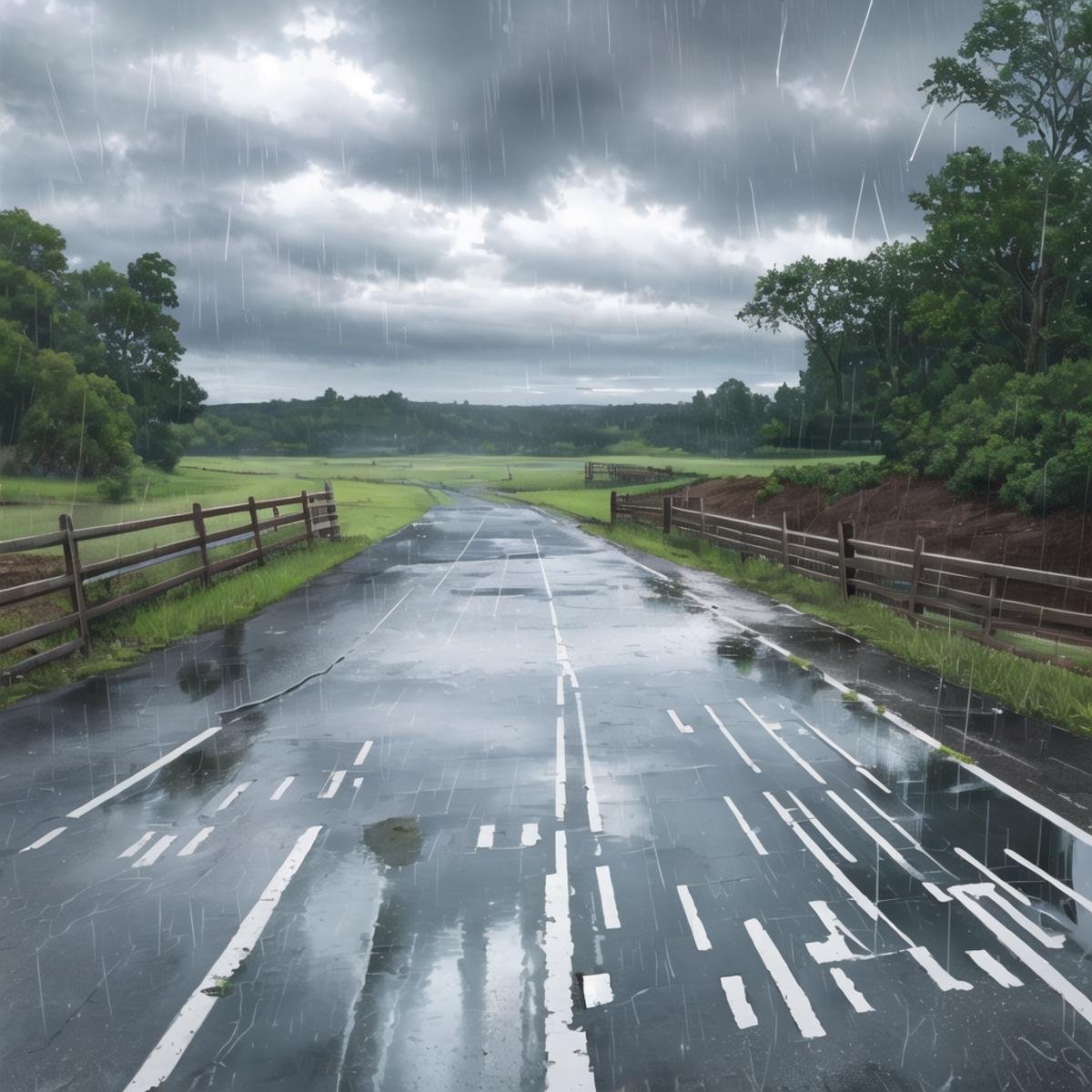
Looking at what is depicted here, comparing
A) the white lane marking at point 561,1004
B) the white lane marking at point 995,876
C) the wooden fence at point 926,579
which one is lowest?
the white lane marking at point 995,876

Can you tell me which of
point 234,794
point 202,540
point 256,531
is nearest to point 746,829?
point 234,794

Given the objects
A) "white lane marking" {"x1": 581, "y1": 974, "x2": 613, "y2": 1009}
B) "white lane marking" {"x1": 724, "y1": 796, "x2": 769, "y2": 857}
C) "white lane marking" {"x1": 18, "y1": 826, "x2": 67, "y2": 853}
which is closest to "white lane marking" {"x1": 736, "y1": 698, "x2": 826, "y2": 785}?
"white lane marking" {"x1": 724, "y1": 796, "x2": 769, "y2": 857}

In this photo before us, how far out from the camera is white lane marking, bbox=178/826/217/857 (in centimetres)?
550

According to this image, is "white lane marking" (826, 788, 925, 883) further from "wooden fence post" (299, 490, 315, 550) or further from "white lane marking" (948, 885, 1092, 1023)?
"wooden fence post" (299, 490, 315, 550)

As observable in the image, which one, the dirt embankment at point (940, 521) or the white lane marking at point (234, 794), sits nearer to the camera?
the white lane marking at point (234, 794)

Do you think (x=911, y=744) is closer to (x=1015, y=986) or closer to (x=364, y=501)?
(x=1015, y=986)

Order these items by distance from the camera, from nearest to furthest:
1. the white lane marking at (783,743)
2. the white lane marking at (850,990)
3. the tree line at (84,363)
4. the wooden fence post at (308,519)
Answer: the white lane marking at (850,990) → the white lane marking at (783,743) → the wooden fence post at (308,519) → the tree line at (84,363)

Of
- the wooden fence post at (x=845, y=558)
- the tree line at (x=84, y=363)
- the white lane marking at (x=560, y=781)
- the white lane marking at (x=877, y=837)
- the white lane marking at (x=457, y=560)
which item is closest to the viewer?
the white lane marking at (x=877, y=837)

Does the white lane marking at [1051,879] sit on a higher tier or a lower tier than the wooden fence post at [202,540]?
lower

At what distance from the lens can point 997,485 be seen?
29.2 meters

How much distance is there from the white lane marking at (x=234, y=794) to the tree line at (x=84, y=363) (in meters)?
39.1

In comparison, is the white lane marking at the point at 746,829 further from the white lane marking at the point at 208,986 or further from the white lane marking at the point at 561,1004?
the white lane marking at the point at 208,986

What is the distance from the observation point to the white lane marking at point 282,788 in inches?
255

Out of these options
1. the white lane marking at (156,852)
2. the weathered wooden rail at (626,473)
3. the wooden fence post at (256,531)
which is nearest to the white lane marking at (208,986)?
the white lane marking at (156,852)
